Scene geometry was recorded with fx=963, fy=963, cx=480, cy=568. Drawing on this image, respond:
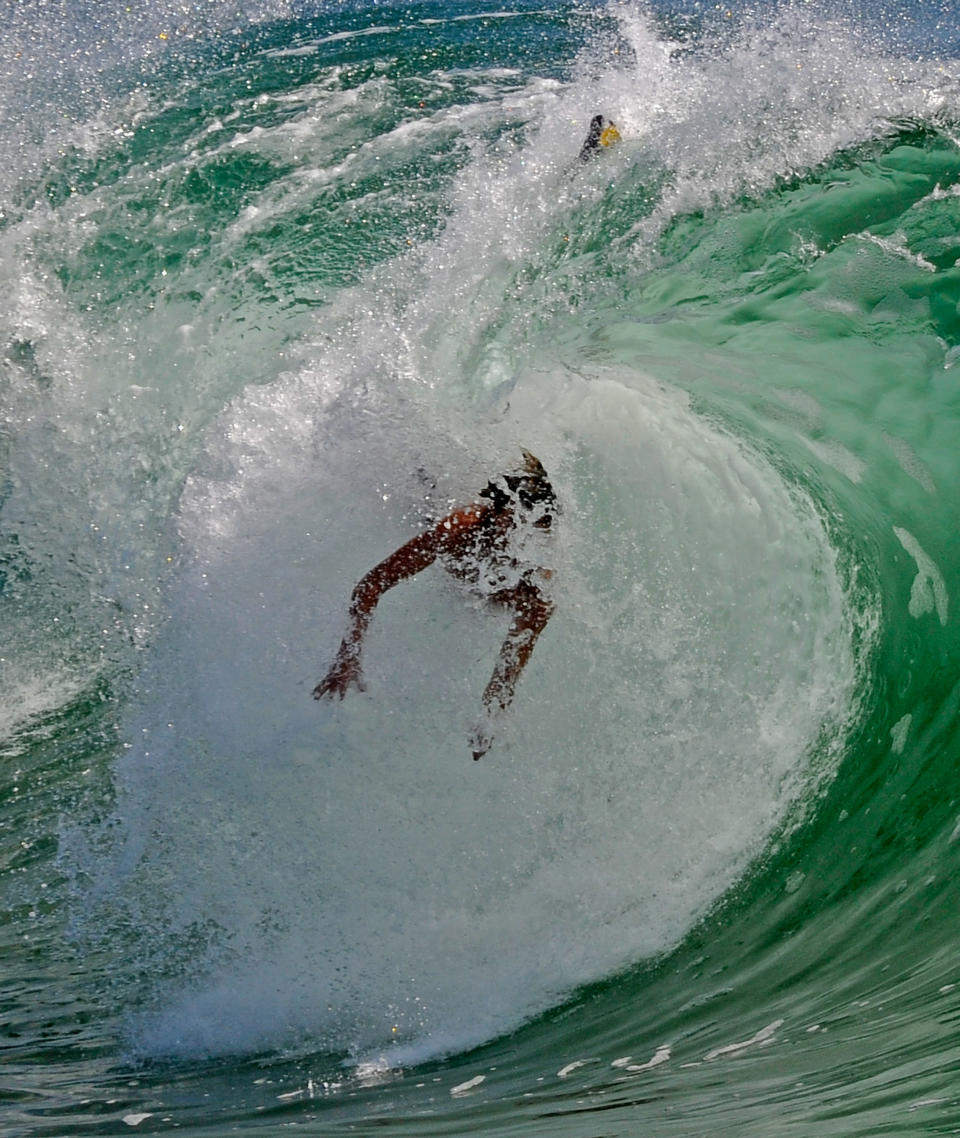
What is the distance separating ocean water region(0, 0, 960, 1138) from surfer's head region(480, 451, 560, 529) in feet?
0.32

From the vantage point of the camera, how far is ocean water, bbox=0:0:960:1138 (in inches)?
132

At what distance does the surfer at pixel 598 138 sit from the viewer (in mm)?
4586

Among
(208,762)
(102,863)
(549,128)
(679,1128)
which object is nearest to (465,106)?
(549,128)

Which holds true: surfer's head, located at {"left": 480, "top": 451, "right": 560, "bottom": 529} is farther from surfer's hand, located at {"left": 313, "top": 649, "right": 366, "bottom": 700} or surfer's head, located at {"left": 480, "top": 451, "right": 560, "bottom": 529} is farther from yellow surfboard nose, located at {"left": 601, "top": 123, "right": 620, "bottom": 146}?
yellow surfboard nose, located at {"left": 601, "top": 123, "right": 620, "bottom": 146}

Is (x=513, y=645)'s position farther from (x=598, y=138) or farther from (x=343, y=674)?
(x=598, y=138)

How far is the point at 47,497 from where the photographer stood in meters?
3.84

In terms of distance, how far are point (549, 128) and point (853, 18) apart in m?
1.89

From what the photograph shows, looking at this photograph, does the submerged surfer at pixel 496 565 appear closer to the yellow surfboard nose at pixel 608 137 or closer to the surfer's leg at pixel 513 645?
the surfer's leg at pixel 513 645

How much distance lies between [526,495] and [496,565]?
32 centimetres

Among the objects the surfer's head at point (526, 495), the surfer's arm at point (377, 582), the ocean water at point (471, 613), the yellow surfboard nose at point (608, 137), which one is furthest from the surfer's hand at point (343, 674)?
the yellow surfboard nose at point (608, 137)

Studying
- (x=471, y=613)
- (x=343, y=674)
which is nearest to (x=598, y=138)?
(x=471, y=613)

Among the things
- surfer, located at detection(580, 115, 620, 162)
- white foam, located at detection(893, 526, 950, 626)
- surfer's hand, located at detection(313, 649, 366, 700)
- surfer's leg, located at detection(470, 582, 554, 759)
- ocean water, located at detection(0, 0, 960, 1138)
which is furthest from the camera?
surfer, located at detection(580, 115, 620, 162)

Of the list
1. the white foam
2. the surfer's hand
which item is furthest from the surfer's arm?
the white foam

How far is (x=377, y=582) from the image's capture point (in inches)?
132
